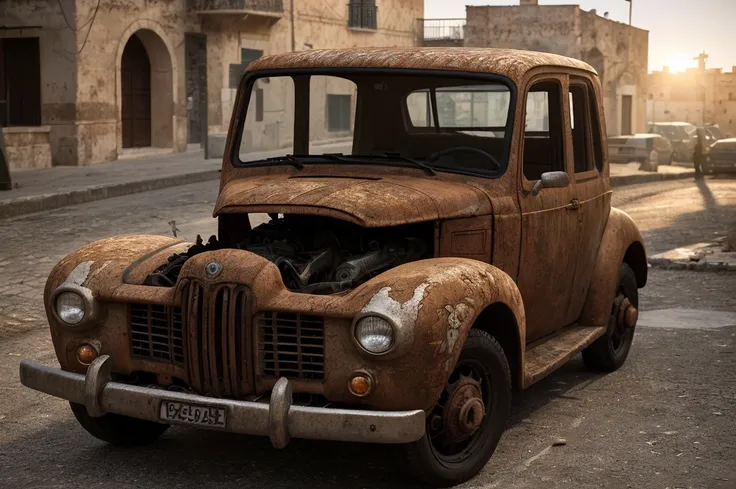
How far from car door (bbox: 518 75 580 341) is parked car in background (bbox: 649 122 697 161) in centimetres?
3875

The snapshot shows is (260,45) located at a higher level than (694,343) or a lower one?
higher

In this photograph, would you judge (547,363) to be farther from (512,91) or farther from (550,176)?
(512,91)

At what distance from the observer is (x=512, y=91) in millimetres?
6016

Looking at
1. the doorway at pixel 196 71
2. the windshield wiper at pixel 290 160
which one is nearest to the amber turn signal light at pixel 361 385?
the windshield wiper at pixel 290 160

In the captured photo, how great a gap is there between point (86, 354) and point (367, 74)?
2.08m

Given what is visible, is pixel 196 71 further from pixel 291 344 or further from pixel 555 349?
pixel 291 344

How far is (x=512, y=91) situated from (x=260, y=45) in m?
31.4

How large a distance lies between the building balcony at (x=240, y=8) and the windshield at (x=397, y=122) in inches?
1057

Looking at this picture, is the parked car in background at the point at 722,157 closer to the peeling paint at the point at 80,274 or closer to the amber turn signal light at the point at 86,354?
the peeling paint at the point at 80,274

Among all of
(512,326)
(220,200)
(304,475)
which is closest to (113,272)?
(220,200)

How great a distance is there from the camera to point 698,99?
305 ft

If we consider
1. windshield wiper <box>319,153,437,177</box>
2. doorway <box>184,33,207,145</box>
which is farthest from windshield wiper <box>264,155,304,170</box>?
doorway <box>184,33,207,145</box>

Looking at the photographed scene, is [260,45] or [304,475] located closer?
[304,475]

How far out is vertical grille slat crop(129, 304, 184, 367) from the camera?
4969 millimetres
